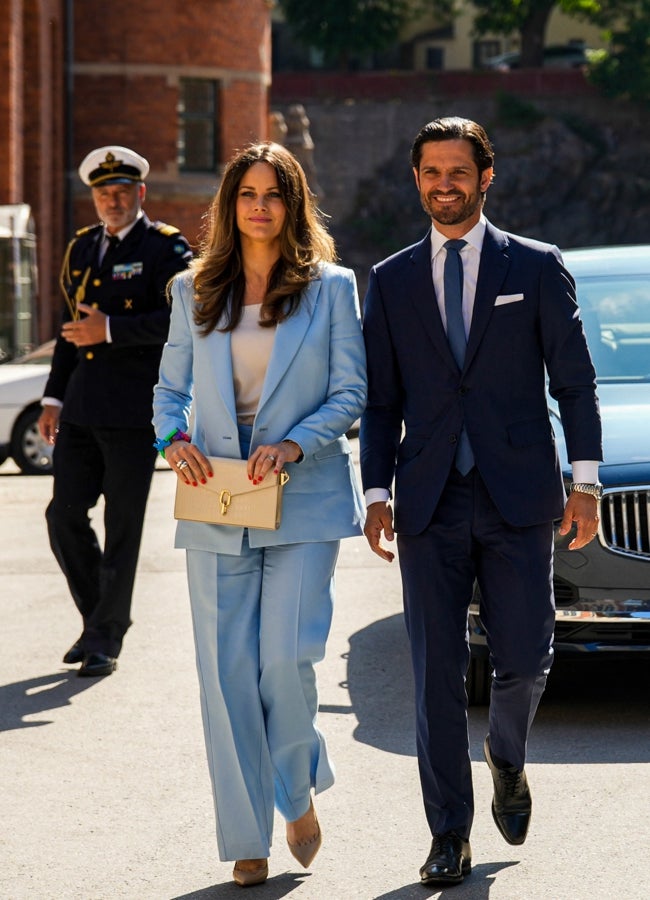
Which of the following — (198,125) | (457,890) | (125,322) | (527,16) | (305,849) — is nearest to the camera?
(457,890)

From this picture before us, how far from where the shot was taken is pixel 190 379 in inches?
204

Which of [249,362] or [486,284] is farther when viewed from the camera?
[249,362]

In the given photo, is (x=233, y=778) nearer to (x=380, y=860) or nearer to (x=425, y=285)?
(x=380, y=860)

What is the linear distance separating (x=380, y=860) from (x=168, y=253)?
11.9ft

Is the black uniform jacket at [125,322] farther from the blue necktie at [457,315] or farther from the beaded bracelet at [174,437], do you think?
the blue necktie at [457,315]

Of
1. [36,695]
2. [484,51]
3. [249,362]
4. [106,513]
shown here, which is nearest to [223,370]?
[249,362]

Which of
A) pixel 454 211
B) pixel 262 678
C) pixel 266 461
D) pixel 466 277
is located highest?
pixel 454 211

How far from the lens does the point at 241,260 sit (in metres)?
5.01

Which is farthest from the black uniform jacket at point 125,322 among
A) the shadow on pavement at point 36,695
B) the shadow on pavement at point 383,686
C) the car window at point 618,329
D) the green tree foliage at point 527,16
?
the green tree foliage at point 527,16

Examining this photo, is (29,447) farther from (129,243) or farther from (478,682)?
(478,682)

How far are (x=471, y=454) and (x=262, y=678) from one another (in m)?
0.86

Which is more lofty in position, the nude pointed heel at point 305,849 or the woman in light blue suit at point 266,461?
the woman in light blue suit at point 266,461

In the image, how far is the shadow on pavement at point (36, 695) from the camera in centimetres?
682

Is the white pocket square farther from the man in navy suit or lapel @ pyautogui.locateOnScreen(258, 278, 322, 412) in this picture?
lapel @ pyautogui.locateOnScreen(258, 278, 322, 412)
